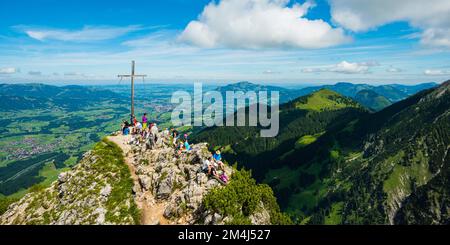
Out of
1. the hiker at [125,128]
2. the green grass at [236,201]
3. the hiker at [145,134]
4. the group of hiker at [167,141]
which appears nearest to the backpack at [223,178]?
the group of hiker at [167,141]

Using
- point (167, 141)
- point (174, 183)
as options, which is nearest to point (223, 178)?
point (174, 183)

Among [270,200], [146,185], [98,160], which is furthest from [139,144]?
[270,200]

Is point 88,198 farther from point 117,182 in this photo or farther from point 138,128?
point 138,128

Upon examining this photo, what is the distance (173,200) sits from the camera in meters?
38.5

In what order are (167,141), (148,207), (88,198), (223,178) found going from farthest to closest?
(167,141)
(88,198)
(148,207)
(223,178)

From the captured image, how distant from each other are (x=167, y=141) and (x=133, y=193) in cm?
1551

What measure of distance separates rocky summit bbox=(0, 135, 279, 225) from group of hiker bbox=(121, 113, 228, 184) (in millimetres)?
918

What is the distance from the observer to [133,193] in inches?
1651

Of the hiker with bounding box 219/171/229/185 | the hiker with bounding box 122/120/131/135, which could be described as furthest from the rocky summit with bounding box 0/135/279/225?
the hiker with bounding box 122/120/131/135

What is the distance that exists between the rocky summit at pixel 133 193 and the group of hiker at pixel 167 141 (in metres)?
0.92

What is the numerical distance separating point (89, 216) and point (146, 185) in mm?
8435

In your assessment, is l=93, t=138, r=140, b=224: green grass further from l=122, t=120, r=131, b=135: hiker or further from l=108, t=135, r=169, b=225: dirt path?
l=122, t=120, r=131, b=135: hiker

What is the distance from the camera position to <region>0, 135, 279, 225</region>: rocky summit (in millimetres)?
35781
